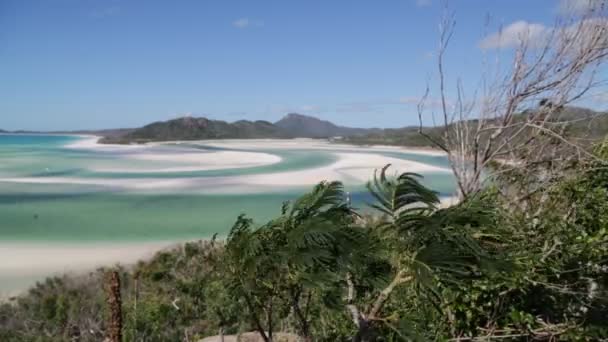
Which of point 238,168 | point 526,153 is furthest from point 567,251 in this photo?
point 238,168

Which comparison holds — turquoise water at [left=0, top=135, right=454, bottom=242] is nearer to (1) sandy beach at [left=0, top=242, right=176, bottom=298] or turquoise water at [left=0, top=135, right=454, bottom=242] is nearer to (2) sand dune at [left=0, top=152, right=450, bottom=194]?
(2) sand dune at [left=0, top=152, right=450, bottom=194]

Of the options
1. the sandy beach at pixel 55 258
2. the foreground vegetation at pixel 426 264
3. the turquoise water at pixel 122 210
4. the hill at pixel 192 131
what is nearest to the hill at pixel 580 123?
the foreground vegetation at pixel 426 264

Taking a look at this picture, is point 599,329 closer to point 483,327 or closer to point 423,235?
point 483,327

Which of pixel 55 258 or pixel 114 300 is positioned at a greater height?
pixel 114 300

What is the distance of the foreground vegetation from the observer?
1.93 meters

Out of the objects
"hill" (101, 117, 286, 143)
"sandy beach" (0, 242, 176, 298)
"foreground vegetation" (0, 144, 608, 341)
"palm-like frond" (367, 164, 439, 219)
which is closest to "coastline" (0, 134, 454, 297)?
"sandy beach" (0, 242, 176, 298)

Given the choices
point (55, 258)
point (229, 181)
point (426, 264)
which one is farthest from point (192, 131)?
point (426, 264)

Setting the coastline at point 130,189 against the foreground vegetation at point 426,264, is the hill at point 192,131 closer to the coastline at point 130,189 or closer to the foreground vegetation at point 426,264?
the coastline at point 130,189

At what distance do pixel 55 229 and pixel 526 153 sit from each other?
15.9 metres

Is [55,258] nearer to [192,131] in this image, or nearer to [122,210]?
[122,210]

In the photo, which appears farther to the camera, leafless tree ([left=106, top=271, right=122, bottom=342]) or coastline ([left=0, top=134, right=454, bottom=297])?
coastline ([left=0, top=134, right=454, bottom=297])

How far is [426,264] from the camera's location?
187cm

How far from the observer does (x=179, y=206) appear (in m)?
21.4

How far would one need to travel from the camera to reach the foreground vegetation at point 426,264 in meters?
1.93
